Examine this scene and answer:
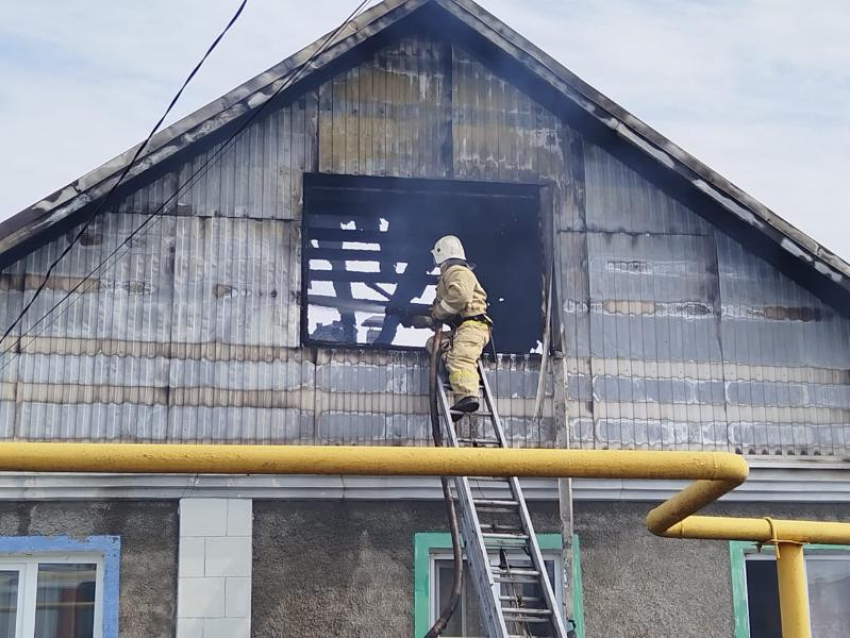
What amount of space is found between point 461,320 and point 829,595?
3.28 meters

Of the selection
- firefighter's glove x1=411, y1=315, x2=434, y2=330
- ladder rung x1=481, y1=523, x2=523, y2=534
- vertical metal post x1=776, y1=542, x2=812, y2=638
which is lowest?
vertical metal post x1=776, y1=542, x2=812, y2=638

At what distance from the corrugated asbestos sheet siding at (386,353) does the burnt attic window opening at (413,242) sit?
184mm

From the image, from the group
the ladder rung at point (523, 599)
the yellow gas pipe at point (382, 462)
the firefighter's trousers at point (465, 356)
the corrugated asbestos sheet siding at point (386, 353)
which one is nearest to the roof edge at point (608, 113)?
the corrugated asbestos sheet siding at point (386, 353)

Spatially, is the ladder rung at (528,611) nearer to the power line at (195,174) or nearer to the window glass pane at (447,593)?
the window glass pane at (447,593)

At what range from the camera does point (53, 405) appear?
8633mm

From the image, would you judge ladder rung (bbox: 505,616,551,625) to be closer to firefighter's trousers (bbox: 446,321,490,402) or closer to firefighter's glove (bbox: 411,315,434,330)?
firefighter's trousers (bbox: 446,321,490,402)

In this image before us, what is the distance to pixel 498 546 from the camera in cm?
814

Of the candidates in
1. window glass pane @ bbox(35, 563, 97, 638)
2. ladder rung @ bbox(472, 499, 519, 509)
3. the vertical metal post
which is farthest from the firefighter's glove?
the vertical metal post

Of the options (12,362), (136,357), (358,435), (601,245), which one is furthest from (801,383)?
(12,362)

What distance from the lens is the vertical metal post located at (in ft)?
15.7

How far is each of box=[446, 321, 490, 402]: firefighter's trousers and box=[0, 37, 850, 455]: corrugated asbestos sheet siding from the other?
41 cm

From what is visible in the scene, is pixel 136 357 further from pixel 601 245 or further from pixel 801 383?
pixel 801 383

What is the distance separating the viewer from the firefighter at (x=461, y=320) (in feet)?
28.6

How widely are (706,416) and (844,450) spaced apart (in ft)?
3.48
